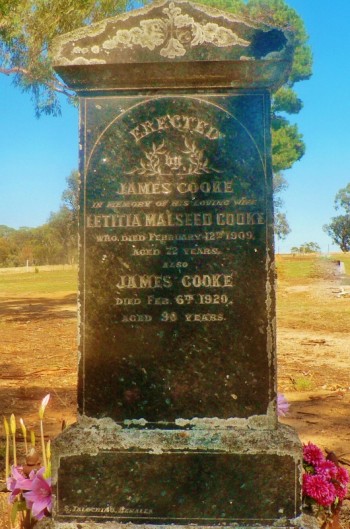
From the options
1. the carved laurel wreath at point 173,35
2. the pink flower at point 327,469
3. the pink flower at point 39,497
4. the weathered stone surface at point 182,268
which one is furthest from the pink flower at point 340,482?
the carved laurel wreath at point 173,35

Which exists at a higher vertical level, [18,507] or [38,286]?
[18,507]

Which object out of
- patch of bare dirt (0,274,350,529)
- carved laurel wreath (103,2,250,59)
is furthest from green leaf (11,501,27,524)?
carved laurel wreath (103,2,250,59)

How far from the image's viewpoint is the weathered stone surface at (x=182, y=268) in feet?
9.94

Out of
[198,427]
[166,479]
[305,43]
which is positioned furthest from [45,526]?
[305,43]

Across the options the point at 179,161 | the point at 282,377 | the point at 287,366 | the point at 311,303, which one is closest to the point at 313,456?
the point at 179,161

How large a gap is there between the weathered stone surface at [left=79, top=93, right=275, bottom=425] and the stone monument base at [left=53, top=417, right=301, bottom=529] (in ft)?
0.46

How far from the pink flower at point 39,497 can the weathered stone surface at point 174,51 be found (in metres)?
2.02

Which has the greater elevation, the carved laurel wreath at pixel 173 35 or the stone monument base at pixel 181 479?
the carved laurel wreath at pixel 173 35

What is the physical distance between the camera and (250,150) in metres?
3.06

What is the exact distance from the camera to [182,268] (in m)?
3.04

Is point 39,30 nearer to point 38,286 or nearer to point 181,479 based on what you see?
point 181,479

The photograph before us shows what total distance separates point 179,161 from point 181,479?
5.15 ft

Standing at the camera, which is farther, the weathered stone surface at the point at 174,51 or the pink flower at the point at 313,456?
the pink flower at the point at 313,456

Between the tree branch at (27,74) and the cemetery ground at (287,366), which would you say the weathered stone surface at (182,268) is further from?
the tree branch at (27,74)
